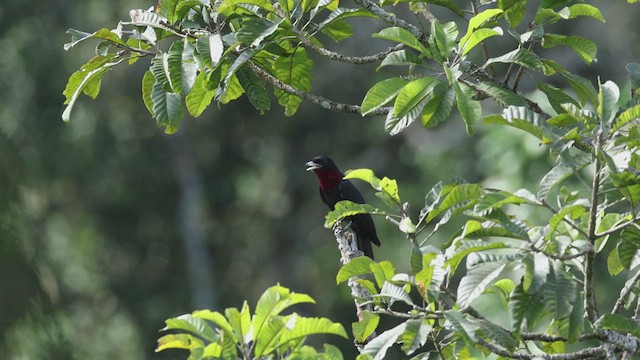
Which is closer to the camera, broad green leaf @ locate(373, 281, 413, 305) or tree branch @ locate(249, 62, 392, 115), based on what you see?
broad green leaf @ locate(373, 281, 413, 305)

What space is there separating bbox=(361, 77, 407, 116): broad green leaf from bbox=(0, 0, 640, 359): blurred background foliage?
15.0 m

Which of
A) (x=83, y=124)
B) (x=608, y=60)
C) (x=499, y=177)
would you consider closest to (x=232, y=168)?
(x=83, y=124)

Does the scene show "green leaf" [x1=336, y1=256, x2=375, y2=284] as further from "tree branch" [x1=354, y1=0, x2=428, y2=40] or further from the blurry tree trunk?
the blurry tree trunk

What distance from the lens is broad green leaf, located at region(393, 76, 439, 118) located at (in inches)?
121

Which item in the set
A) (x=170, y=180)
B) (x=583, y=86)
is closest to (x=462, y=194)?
(x=583, y=86)

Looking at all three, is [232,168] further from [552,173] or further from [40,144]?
[552,173]

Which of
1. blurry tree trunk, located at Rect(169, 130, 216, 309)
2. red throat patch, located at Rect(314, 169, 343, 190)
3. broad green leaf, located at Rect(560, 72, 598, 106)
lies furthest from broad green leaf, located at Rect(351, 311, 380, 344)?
blurry tree trunk, located at Rect(169, 130, 216, 309)

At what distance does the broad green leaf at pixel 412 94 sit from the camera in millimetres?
3076

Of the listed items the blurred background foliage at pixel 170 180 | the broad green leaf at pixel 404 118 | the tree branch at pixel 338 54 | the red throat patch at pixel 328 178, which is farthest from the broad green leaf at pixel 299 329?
the blurred background foliage at pixel 170 180

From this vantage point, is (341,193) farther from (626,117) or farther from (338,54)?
(626,117)

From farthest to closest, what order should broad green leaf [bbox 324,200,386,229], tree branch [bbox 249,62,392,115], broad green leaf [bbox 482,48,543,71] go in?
tree branch [bbox 249,62,392,115]
broad green leaf [bbox 324,200,386,229]
broad green leaf [bbox 482,48,543,71]

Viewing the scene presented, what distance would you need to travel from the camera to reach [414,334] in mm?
2896

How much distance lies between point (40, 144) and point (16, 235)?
50.9 feet

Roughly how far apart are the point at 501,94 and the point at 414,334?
0.73 meters
